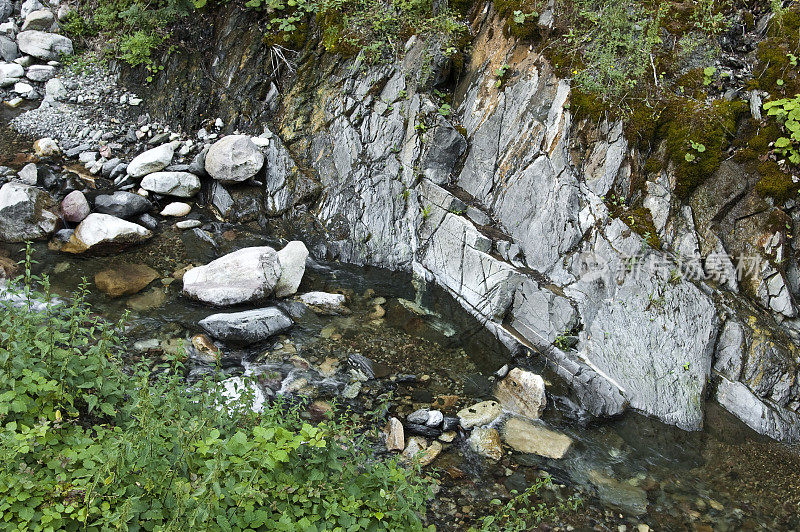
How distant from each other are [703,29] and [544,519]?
656cm

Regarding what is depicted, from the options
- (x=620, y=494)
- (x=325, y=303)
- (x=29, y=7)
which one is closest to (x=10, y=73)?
(x=29, y=7)

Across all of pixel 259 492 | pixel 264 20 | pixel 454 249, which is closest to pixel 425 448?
pixel 259 492

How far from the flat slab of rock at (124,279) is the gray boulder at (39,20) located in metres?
8.47

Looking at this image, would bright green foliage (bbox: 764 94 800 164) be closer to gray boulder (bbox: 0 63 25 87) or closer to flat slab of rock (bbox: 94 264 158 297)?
flat slab of rock (bbox: 94 264 158 297)

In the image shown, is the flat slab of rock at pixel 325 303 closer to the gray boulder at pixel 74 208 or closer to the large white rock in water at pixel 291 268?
the large white rock in water at pixel 291 268

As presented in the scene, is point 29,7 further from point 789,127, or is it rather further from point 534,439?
point 789,127

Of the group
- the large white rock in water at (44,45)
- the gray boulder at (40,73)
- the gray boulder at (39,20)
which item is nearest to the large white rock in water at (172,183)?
the gray boulder at (40,73)

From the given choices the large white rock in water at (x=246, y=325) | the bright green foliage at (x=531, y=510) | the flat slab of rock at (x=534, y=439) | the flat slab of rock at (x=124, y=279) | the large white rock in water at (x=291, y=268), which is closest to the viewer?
the bright green foliage at (x=531, y=510)

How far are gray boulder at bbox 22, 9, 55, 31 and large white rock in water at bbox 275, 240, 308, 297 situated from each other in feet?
31.5

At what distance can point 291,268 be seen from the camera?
291 inches

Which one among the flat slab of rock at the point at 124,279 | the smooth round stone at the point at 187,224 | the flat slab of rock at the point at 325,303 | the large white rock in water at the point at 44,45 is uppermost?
the large white rock in water at the point at 44,45

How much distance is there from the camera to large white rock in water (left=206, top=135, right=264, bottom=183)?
→ 8.80 meters

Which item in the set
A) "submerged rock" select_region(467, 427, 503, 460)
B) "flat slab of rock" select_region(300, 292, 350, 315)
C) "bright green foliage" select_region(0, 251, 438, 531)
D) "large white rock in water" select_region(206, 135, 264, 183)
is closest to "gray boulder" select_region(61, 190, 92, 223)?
"large white rock in water" select_region(206, 135, 264, 183)

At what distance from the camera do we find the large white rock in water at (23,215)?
746 cm
